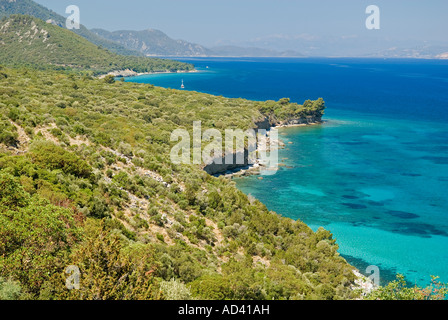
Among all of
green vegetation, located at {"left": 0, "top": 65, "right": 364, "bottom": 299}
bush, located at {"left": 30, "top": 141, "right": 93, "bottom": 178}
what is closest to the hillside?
green vegetation, located at {"left": 0, "top": 65, "right": 364, "bottom": 299}

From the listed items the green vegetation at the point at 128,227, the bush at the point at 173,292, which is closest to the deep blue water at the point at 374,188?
the green vegetation at the point at 128,227

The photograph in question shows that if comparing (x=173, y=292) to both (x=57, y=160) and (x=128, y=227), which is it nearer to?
(x=128, y=227)

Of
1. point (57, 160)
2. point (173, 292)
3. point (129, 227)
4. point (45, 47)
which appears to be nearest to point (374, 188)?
point (129, 227)

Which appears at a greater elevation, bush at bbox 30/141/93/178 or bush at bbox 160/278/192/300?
bush at bbox 30/141/93/178

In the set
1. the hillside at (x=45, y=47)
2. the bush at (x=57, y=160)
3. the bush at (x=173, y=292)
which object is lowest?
the bush at (x=173, y=292)

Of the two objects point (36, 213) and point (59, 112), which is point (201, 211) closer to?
point (36, 213)

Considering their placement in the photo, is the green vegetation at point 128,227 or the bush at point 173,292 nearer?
the green vegetation at point 128,227

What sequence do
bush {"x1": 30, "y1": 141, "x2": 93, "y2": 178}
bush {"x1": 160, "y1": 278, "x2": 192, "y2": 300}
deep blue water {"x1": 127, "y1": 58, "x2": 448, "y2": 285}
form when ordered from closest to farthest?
bush {"x1": 160, "y1": 278, "x2": 192, "y2": 300} < bush {"x1": 30, "y1": 141, "x2": 93, "y2": 178} < deep blue water {"x1": 127, "y1": 58, "x2": 448, "y2": 285}

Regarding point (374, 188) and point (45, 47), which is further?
point (45, 47)

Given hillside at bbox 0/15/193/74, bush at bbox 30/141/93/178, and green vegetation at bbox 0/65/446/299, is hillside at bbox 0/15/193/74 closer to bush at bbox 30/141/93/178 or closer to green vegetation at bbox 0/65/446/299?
green vegetation at bbox 0/65/446/299

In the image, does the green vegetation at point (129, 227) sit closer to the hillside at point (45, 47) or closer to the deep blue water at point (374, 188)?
the deep blue water at point (374, 188)

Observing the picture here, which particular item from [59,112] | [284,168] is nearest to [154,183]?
[59,112]
